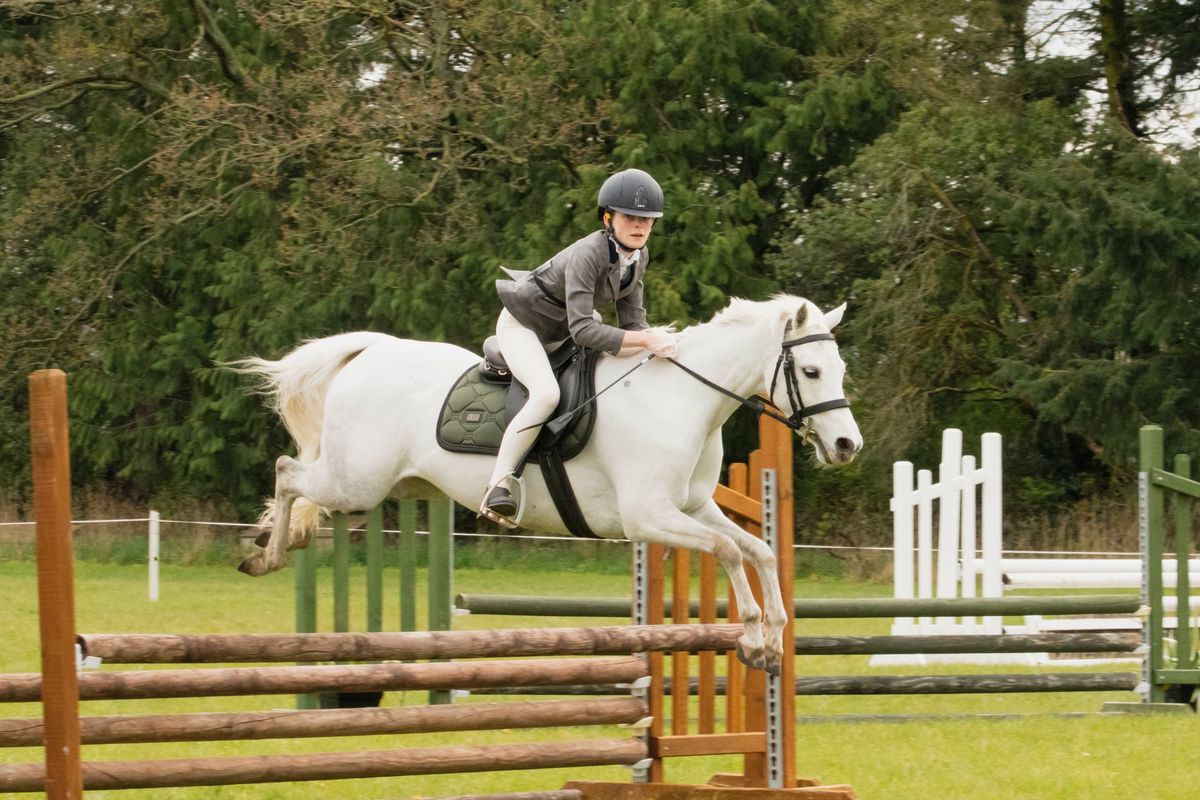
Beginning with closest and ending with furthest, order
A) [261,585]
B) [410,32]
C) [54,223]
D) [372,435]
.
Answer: [372,435] → [261,585] → [410,32] → [54,223]

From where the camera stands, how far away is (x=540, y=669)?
4621 mm

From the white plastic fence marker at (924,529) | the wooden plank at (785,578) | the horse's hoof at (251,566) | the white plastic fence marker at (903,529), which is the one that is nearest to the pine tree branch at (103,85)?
the white plastic fence marker at (903,529)

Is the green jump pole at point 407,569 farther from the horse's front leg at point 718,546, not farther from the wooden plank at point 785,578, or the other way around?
the wooden plank at point 785,578

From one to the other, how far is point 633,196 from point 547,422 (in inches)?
33.9

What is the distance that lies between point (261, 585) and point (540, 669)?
1127cm

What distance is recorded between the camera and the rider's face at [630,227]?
17.8 feet

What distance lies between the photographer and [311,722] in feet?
13.9

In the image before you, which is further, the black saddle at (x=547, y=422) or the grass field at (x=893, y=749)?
the grass field at (x=893, y=749)

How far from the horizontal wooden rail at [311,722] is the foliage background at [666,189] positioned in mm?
12358

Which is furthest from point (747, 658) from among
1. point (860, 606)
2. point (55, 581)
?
point (860, 606)

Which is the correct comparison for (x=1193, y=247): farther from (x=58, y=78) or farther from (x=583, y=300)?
(x=58, y=78)

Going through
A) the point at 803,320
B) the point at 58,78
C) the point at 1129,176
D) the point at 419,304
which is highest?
the point at 58,78

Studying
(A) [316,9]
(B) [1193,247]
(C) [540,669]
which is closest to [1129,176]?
(B) [1193,247]

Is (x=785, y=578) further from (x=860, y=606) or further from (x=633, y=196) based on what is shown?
(x=860, y=606)
